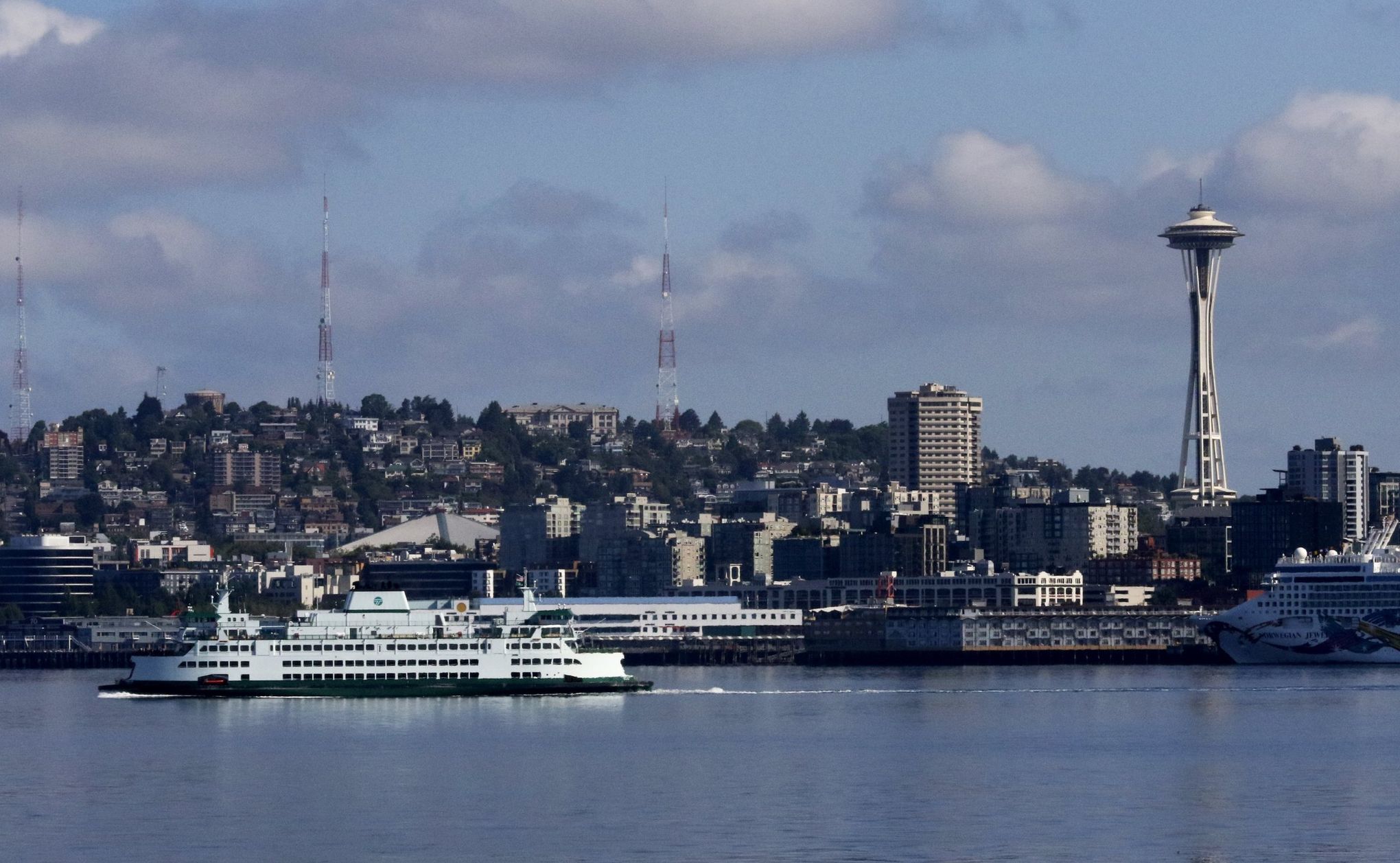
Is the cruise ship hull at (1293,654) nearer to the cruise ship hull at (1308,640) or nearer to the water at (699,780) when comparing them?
the cruise ship hull at (1308,640)

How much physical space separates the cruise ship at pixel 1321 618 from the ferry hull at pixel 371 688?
193ft

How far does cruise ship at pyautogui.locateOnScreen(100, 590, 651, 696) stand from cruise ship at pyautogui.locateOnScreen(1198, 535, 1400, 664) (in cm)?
5711

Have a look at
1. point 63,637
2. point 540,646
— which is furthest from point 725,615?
point 540,646

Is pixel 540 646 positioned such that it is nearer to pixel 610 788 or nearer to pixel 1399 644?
pixel 610 788

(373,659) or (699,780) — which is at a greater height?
(373,659)

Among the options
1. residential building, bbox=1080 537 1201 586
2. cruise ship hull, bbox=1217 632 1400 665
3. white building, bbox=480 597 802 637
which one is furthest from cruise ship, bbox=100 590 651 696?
residential building, bbox=1080 537 1201 586

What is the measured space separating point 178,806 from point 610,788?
8.61 metres

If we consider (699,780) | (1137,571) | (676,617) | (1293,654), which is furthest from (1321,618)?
(699,780)

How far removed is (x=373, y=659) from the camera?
321ft

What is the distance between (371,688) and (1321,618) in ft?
212

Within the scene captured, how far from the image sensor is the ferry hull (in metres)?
96.9

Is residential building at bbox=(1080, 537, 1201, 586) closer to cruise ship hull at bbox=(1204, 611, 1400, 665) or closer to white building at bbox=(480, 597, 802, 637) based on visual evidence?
white building at bbox=(480, 597, 802, 637)

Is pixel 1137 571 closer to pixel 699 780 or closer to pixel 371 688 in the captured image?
pixel 371 688

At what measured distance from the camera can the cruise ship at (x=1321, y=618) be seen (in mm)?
146250
